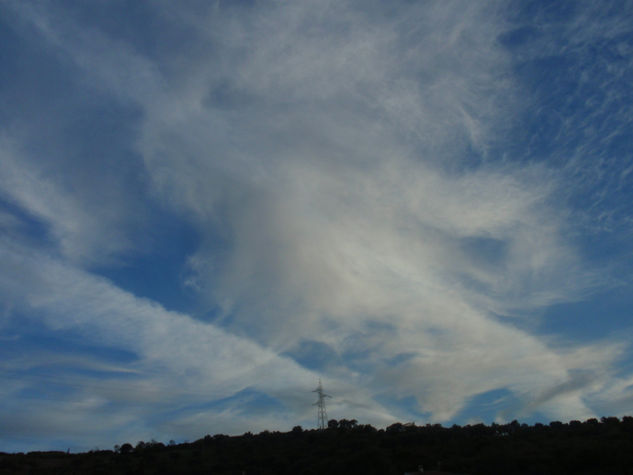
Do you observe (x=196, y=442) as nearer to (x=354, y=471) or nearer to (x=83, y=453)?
(x=83, y=453)

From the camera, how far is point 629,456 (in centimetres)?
4803

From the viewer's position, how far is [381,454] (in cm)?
6362

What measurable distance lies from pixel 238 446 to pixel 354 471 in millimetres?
33099

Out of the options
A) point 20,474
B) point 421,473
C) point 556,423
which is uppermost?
point 556,423

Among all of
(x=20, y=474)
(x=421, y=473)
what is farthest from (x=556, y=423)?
(x=20, y=474)

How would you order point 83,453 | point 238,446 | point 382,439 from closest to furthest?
point 382,439, point 238,446, point 83,453

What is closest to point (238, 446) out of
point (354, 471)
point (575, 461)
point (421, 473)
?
point (354, 471)

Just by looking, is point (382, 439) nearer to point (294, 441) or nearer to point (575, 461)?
point (294, 441)

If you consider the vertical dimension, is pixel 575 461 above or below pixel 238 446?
below

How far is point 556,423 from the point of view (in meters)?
88.8

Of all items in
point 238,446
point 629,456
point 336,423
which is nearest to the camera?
point 629,456

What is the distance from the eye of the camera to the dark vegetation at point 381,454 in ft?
170

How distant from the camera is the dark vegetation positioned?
51.9 metres

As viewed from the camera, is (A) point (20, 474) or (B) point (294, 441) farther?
(B) point (294, 441)
